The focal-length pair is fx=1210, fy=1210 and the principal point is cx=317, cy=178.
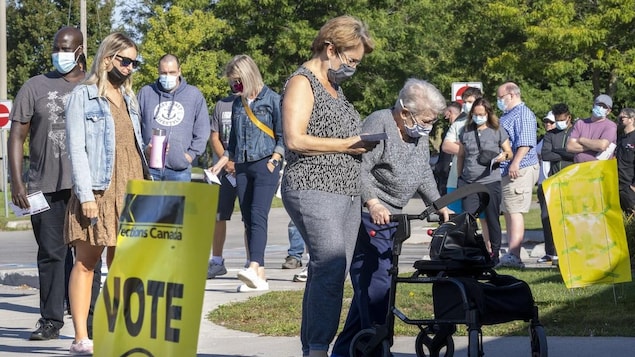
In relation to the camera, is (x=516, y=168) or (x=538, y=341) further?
(x=516, y=168)

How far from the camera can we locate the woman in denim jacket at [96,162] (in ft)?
23.7

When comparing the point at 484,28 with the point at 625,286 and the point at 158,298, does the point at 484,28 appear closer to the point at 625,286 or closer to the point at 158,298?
the point at 625,286

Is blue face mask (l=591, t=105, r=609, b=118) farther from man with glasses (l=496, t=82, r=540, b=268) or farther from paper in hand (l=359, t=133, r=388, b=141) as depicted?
paper in hand (l=359, t=133, r=388, b=141)

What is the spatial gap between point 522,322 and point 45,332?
3.23 metres

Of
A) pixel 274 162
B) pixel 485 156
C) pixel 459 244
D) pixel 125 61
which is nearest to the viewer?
pixel 459 244

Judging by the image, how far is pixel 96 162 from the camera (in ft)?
23.8

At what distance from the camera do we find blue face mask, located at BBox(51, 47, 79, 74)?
8102 mm

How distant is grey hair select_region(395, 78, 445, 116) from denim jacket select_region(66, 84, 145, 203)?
6.18ft

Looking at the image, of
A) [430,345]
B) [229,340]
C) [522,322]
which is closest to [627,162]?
[522,322]

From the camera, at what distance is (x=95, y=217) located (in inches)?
283

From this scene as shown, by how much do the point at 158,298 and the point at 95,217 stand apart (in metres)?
2.75

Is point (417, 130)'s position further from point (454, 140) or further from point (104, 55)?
point (454, 140)

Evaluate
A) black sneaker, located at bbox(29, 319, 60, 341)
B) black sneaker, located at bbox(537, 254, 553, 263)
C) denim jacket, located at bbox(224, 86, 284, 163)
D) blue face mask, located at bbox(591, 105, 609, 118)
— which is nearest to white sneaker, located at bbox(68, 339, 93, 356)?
black sneaker, located at bbox(29, 319, 60, 341)

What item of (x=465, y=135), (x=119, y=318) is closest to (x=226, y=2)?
(x=465, y=135)
